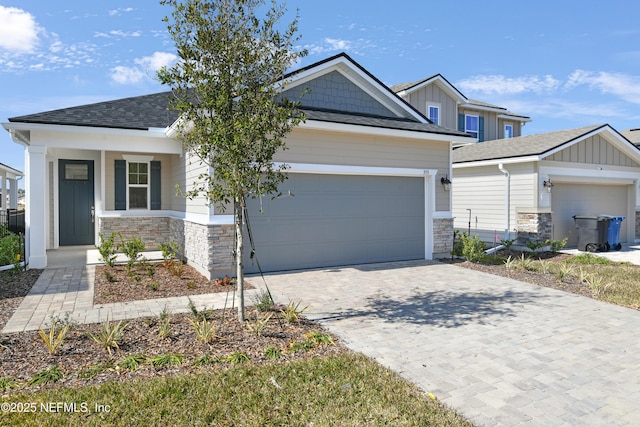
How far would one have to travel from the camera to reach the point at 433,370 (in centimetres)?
421

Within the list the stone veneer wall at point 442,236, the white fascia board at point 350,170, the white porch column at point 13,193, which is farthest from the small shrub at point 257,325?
the white porch column at point 13,193

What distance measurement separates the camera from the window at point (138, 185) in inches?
471

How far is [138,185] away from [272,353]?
361 inches

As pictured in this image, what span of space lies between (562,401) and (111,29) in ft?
34.7

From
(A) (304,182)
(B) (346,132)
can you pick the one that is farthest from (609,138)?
(A) (304,182)

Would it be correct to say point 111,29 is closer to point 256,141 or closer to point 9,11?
point 9,11

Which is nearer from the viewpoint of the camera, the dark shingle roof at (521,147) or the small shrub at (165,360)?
the small shrub at (165,360)

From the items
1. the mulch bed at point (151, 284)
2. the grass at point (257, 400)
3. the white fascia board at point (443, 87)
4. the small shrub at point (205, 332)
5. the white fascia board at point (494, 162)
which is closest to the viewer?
the grass at point (257, 400)

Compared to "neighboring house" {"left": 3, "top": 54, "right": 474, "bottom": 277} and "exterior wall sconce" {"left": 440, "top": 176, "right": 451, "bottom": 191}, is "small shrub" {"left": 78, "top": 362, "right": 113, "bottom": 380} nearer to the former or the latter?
"neighboring house" {"left": 3, "top": 54, "right": 474, "bottom": 277}

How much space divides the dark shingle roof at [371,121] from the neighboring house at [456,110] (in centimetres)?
771

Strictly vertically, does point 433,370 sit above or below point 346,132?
below

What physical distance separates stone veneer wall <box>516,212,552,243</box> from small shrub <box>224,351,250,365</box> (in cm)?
1212

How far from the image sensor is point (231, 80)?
5.14m

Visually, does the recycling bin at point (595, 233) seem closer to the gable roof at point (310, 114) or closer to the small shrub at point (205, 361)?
the gable roof at point (310, 114)
